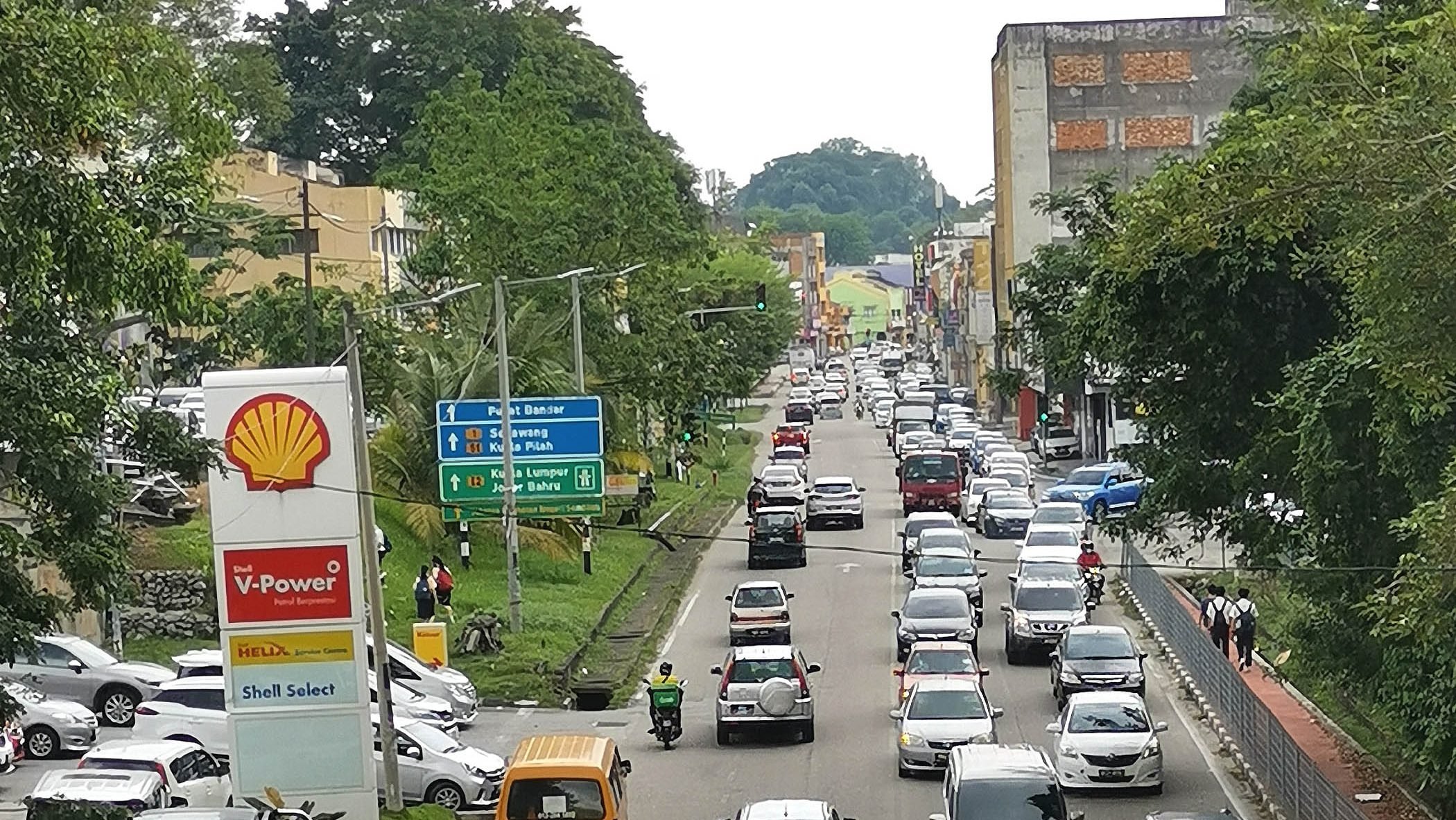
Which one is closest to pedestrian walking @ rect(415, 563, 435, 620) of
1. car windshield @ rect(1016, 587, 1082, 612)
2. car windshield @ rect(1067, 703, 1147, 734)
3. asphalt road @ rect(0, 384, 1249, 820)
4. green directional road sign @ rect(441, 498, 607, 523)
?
green directional road sign @ rect(441, 498, 607, 523)

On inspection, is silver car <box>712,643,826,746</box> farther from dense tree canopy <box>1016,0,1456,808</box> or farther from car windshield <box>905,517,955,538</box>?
car windshield <box>905,517,955,538</box>

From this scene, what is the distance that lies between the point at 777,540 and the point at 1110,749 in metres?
25.9

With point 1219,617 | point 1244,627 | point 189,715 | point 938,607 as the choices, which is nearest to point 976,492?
point 938,607

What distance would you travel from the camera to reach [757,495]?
61.5 m

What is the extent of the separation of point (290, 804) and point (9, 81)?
12280mm

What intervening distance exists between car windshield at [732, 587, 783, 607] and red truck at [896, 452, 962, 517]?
73.5ft

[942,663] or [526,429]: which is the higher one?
[526,429]

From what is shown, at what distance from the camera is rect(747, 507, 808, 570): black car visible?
54.5 meters

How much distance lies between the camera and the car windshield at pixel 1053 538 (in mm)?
49344

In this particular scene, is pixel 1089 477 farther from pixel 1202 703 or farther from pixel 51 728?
pixel 51 728

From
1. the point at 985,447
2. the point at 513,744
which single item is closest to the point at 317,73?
the point at 985,447

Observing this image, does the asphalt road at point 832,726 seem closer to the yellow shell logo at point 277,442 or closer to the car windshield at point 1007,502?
the car windshield at point 1007,502

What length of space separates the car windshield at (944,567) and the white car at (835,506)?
15.2 metres

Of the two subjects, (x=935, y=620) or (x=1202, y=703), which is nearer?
(x=1202, y=703)
